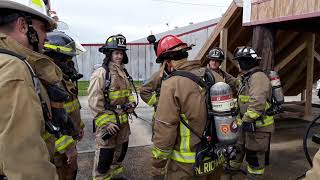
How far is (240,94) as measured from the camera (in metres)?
4.10

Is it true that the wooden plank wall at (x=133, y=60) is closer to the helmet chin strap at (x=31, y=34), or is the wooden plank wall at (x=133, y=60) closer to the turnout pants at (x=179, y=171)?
the turnout pants at (x=179, y=171)

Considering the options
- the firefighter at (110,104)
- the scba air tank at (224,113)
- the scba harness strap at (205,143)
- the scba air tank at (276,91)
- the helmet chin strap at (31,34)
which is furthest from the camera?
the scba air tank at (276,91)

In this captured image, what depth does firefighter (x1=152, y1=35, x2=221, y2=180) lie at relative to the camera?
2.29 meters

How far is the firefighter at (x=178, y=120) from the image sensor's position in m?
2.29

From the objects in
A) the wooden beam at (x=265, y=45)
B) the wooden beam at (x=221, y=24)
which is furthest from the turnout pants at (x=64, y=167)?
the wooden beam at (x=221, y=24)

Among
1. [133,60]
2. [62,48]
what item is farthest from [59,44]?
[133,60]

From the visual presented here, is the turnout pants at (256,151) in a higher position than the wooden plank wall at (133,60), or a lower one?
lower

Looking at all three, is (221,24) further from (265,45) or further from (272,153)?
(272,153)

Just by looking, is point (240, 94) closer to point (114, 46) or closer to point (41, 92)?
point (114, 46)

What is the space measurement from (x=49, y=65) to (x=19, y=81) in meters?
0.42

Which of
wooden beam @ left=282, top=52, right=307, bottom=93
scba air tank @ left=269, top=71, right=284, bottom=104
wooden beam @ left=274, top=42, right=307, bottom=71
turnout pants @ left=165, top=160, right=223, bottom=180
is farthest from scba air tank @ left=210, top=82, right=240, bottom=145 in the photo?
wooden beam @ left=282, top=52, right=307, bottom=93

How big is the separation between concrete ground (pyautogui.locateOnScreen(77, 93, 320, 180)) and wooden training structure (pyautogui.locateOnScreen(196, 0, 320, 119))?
1.63 metres

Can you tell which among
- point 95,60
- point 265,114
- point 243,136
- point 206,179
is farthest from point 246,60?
point 95,60

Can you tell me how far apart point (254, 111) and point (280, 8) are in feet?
6.22
